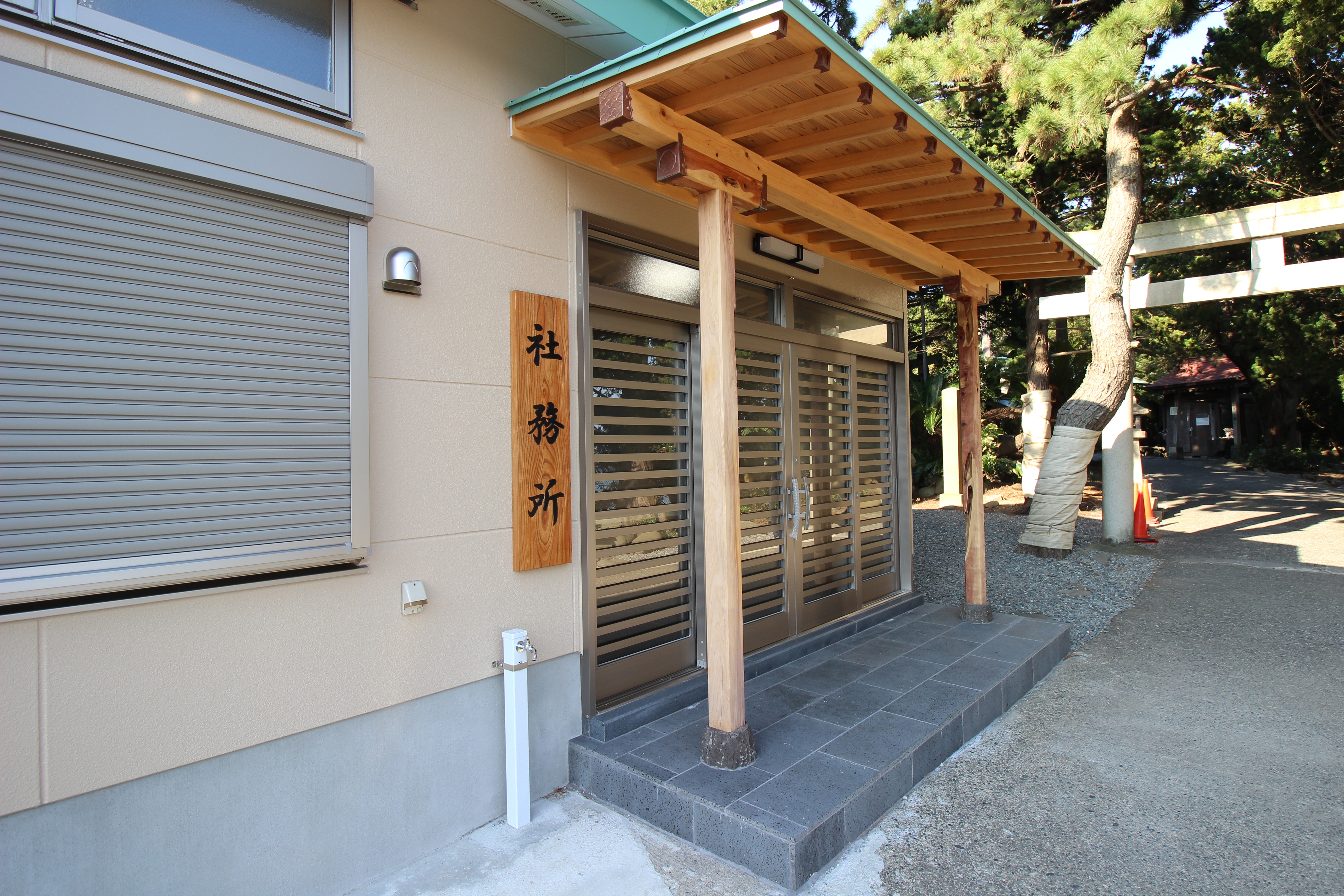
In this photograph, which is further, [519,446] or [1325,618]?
[1325,618]

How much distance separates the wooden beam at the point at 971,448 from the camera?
5.71m

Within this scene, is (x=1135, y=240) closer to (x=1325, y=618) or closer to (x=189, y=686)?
(x=1325, y=618)

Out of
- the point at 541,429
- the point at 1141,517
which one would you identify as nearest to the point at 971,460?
the point at 541,429

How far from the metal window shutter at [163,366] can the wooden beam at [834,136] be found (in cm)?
208

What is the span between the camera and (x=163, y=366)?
236cm

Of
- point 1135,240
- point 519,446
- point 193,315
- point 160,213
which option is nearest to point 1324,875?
point 519,446

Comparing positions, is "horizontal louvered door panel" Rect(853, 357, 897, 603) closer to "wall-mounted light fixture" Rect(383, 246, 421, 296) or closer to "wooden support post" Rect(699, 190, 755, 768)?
"wooden support post" Rect(699, 190, 755, 768)

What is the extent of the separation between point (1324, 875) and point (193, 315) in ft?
15.0

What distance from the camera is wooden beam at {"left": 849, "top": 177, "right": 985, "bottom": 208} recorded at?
412 cm

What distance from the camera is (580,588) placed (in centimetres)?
370

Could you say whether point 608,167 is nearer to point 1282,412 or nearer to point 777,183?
point 777,183

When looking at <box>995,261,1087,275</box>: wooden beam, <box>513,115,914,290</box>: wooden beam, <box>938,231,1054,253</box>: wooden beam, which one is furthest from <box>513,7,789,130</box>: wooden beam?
<box>995,261,1087,275</box>: wooden beam

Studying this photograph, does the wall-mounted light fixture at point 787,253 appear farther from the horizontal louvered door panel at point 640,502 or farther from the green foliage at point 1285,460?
the green foliage at point 1285,460

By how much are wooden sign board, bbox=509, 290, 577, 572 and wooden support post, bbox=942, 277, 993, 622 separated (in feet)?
11.4
